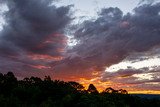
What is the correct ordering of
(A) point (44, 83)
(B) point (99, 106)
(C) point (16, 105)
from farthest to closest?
(A) point (44, 83) → (B) point (99, 106) → (C) point (16, 105)

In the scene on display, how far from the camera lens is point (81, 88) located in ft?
385

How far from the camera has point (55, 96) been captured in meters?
101

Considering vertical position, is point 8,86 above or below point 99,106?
above

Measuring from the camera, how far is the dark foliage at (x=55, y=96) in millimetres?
87531

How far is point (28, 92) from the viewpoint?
10150 cm

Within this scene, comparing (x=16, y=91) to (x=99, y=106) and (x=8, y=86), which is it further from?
(x=99, y=106)

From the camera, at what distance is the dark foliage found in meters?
87.5

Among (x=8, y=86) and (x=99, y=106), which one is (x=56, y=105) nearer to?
(x=99, y=106)

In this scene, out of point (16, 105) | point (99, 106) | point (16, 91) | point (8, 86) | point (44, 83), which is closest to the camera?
point (16, 105)

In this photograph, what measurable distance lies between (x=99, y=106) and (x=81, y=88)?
101ft

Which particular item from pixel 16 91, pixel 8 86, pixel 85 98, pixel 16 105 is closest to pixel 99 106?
pixel 85 98

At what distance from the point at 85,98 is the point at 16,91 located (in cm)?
2541

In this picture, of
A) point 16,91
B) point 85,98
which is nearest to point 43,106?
point 85,98

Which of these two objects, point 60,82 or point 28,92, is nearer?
point 28,92
